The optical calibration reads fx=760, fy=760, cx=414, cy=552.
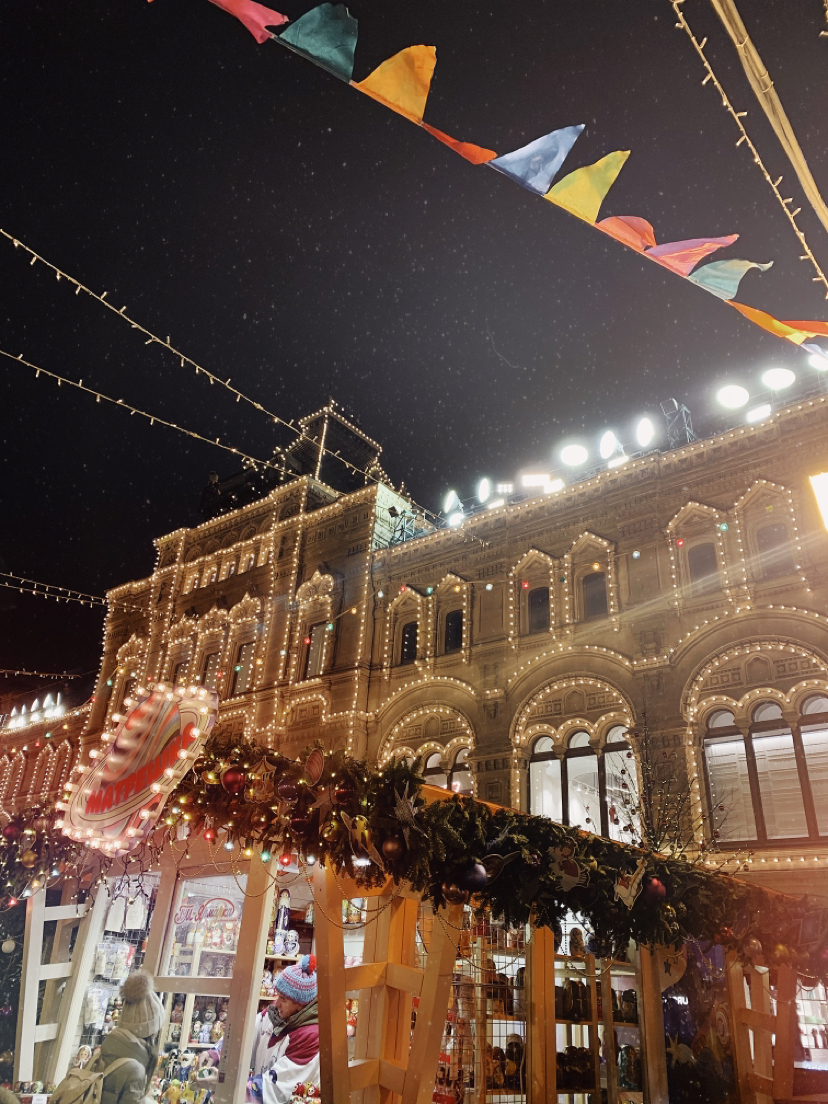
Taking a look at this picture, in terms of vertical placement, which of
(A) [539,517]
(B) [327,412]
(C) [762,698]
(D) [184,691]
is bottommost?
(D) [184,691]

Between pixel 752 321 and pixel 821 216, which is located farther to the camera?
pixel 752 321

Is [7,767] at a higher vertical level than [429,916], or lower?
higher

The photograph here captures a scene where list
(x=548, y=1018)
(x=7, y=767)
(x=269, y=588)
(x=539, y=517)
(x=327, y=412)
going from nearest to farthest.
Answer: (x=548, y=1018) → (x=539, y=517) → (x=269, y=588) → (x=327, y=412) → (x=7, y=767)

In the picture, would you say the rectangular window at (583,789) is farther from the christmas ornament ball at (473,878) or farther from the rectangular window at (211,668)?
the rectangular window at (211,668)

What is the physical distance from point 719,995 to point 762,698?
544 centimetres

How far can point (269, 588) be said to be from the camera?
75.9 ft

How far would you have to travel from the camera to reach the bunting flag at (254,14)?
550 cm

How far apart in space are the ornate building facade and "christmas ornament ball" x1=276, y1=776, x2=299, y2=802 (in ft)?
30.8

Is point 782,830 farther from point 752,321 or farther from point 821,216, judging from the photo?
point 821,216

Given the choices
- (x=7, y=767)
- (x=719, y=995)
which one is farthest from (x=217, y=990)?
(x=7, y=767)

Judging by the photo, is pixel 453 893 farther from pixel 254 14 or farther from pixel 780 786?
pixel 780 786

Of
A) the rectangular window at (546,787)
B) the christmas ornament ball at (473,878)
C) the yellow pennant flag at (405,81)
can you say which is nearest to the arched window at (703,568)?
the rectangular window at (546,787)

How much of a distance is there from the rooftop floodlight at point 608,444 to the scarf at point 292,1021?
12.8 m

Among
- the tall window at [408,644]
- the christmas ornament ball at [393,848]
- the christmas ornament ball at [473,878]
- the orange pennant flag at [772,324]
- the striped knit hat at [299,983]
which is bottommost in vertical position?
the striped knit hat at [299,983]
